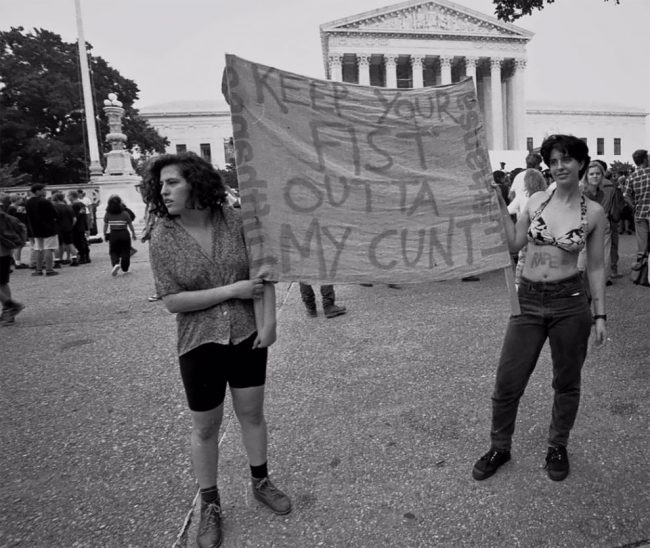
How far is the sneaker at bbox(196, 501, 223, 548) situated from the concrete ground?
0.07 m

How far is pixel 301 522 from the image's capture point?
2.42 metres

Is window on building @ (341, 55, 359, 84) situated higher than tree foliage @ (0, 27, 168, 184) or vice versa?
window on building @ (341, 55, 359, 84)

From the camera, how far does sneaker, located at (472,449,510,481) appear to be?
106 inches

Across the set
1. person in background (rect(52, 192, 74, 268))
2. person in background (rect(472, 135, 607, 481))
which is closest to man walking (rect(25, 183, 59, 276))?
person in background (rect(52, 192, 74, 268))

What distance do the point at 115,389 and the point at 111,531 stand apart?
6.61ft

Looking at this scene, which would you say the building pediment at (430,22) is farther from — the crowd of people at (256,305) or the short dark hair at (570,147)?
the crowd of people at (256,305)

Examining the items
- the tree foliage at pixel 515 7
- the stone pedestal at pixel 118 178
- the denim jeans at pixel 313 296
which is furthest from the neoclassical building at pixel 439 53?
the denim jeans at pixel 313 296

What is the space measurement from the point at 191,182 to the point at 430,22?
60.3 metres

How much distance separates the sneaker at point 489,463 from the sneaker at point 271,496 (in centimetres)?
107

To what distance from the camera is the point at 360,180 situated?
7.93 feet

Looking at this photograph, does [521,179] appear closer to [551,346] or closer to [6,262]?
[551,346]

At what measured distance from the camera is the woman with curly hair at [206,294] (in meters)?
2.18

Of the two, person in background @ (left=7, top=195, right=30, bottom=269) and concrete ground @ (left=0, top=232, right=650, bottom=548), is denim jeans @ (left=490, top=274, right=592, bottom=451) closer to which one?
concrete ground @ (left=0, top=232, right=650, bottom=548)

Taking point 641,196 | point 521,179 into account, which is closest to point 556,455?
point 521,179
